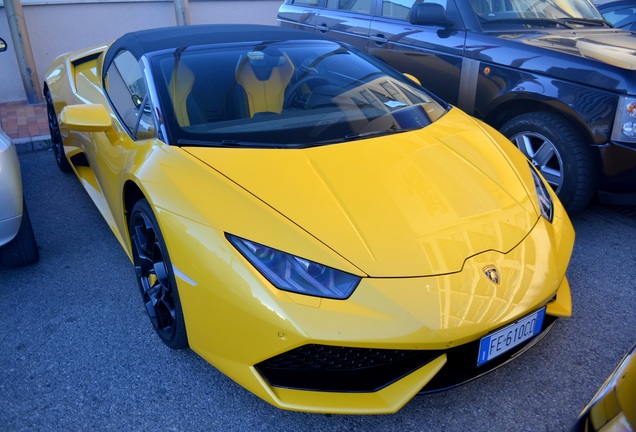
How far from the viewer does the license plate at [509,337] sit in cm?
181

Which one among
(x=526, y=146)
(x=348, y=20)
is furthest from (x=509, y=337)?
(x=348, y=20)

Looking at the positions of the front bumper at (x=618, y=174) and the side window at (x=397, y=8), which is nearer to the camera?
the front bumper at (x=618, y=174)

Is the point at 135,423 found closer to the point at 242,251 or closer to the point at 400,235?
the point at 242,251

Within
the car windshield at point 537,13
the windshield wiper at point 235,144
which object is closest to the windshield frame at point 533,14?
the car windshield at point 537,13

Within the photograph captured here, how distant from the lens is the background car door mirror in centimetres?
380

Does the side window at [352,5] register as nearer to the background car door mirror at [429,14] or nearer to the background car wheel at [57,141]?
the background car door mirror at [429,14]

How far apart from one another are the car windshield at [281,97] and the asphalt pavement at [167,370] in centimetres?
93

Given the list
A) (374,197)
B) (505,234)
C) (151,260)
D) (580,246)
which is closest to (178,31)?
(151,260)

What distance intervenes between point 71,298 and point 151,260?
653mm

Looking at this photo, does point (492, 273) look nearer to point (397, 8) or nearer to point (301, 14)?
point (397, 8)

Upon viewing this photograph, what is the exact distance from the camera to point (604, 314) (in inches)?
99.7

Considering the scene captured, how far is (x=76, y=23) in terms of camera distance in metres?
6.88

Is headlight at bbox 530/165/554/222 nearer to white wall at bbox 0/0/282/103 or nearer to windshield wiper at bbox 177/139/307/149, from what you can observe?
windshield wiper at bbox 177/139/307/149

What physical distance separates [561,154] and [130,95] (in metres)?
2.49
